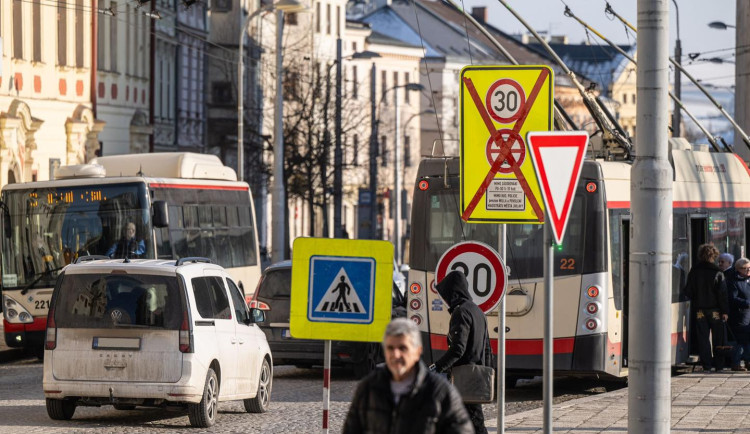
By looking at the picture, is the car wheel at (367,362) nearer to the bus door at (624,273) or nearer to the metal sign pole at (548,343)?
the bus door at (624,273)

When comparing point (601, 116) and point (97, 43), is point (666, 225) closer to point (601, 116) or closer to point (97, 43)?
point (601, 116)

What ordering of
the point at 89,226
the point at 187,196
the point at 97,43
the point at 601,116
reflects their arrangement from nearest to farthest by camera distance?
the point at 601,116, the point at 89,226, the point at 187,196, the point at 97,43

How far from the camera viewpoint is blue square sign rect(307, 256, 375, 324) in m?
10.8

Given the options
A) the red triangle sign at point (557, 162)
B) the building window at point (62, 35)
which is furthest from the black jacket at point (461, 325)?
the building window at point (62, 35)

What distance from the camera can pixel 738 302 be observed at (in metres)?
22.2

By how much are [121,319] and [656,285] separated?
6166 millimetres

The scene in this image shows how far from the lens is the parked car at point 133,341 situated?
1545 cm

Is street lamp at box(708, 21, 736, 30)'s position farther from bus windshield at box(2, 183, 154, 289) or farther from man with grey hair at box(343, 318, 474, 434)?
man with grey hair at box(343, 318, 474, 434)

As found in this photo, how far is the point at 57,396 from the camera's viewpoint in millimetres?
15633

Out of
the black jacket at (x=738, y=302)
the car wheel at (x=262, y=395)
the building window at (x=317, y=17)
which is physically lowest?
the car wheel at (x=262, y=395)

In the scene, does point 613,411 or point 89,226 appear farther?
point 89,226

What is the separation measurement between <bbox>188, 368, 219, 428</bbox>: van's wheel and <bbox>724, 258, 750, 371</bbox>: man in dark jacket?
28.3ft

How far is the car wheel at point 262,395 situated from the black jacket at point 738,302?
7.20 meters

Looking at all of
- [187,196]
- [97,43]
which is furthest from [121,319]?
[97,43]
